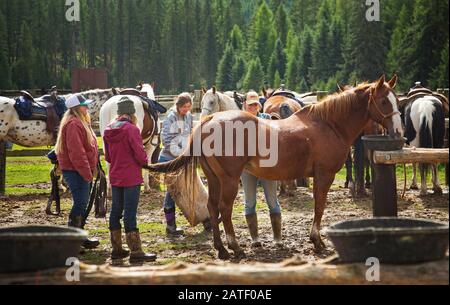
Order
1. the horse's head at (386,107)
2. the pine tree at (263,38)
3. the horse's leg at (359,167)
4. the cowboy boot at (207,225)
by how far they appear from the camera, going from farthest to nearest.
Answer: the pine tree at (263,38), the horse's leg at (359,167), the cowboy boot at (207,225), the horse's head at (386,107)

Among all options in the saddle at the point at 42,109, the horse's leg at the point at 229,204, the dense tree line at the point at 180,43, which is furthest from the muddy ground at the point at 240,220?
the dense tree line at the point at 180,43

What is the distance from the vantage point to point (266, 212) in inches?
416

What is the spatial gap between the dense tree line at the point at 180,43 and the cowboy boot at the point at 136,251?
49.6 meters

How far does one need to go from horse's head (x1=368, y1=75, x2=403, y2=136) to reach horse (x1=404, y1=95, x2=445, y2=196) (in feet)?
12.3

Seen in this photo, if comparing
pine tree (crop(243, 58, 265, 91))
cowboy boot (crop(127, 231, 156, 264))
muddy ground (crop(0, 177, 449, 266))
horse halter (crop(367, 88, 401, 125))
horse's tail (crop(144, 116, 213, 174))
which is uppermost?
pine tree (crop(243, 58, 265, 91))

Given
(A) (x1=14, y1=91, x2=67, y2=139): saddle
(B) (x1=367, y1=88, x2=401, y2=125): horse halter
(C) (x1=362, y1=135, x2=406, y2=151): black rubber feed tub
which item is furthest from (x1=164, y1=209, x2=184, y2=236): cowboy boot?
(A) (x1=14, y1=91, x2=67, y2=139): saddle

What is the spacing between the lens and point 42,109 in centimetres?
1256

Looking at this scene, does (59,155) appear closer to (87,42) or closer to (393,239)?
(393,239)

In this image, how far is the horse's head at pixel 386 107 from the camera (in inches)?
295

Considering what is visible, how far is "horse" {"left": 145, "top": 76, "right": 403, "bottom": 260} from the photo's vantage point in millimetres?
7277

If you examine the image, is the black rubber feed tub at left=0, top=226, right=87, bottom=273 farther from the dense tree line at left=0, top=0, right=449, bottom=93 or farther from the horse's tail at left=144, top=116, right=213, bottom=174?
the dense tree line at left=0, top=0, right=449, bottom=93

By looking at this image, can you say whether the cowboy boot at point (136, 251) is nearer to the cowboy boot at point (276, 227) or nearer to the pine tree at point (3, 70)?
the cowboy boot at point (276, 227)

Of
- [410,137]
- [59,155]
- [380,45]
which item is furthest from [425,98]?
[380,45]

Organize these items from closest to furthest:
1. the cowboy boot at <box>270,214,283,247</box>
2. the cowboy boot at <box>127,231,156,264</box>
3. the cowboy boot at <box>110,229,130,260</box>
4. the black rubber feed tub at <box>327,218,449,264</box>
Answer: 1. the black rubber feed tub at <box>327,218,449,264</box>
2. the cowboy boot at <box>127,231,156,264</box>
3. the cowboy boot at <box>110,229,130,260</box>
4. the cowboy boot at <box>270,214,283,247</box>
